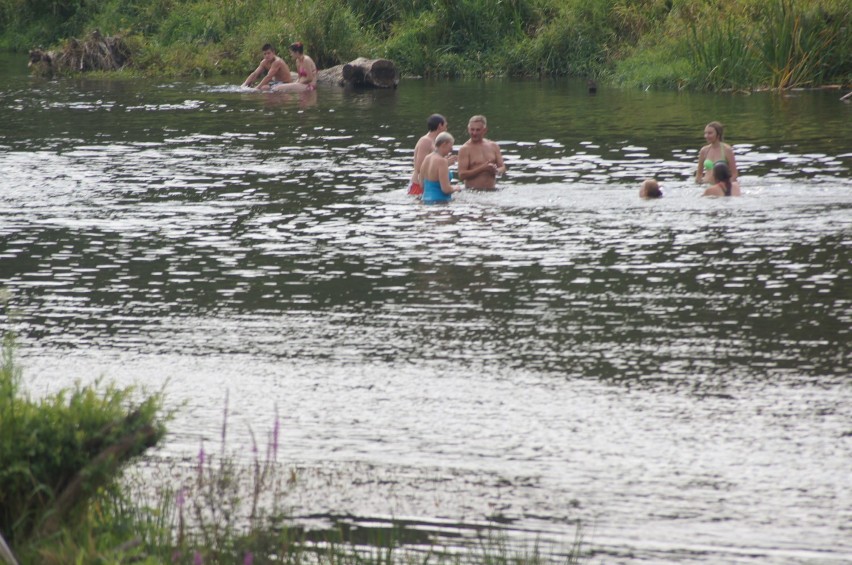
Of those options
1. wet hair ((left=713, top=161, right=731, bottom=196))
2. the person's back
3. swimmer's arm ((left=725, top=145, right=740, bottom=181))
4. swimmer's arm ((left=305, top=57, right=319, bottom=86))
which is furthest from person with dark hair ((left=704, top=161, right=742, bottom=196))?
swimmer's arm ((left=305, top=57, right=319, bottom=86))

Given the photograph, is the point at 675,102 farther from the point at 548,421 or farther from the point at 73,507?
the point at 73,507

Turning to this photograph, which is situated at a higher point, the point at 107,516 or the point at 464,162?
the point at 464,162

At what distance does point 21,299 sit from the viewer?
42.1 ft

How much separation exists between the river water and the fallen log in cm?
1436

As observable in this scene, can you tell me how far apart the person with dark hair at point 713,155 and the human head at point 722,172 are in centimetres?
81

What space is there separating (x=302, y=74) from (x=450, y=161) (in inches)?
744

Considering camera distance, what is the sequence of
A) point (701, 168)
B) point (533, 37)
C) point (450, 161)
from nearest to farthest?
point (701, 168) → point (450, 161) → point (533, 37)

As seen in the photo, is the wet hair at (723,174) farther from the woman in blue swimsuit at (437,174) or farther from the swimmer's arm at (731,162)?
the woman in blue swimsuit at (437,174)

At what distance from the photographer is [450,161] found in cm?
2005

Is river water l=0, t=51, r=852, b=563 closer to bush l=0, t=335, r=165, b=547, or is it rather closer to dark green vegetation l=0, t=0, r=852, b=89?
bush l=0, t=335, r=165, b=547

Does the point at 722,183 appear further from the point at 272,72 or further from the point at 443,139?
the point at 272,72

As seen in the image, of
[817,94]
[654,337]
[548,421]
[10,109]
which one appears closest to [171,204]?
[654,337]

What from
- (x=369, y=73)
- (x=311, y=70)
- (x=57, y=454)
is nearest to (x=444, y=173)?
(x=57, y=454)

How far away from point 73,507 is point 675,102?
27.5 metres
